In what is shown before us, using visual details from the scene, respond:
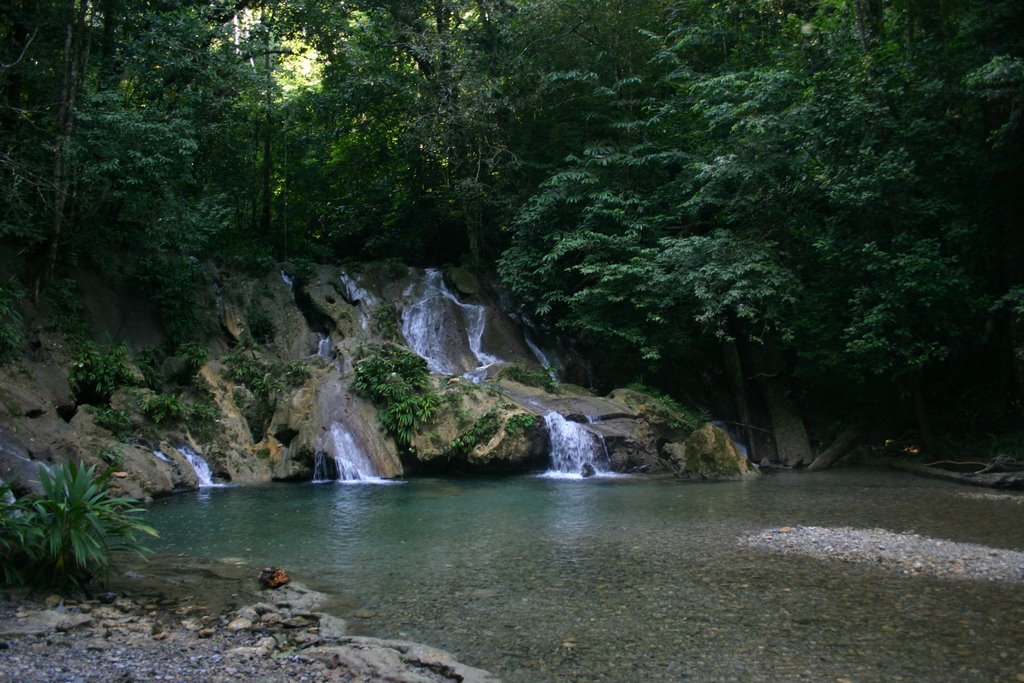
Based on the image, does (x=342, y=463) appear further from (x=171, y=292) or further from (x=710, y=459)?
(x=710, y=459)

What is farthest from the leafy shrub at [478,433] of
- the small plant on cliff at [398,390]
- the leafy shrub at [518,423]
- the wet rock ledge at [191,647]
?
the wet rock ledge at [191,647]

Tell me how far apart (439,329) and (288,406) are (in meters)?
6.25

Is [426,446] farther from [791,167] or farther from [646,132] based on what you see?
[646,132]

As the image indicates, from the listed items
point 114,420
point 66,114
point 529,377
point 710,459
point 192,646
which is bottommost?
point 192,646

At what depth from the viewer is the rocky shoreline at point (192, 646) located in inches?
190

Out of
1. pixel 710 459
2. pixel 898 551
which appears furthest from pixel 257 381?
pixel 898 551

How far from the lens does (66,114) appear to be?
598 inches

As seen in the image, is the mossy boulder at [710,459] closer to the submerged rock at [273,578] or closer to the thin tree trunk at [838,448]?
the thin tree trunk at [838,448]

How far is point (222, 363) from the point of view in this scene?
17906 mm

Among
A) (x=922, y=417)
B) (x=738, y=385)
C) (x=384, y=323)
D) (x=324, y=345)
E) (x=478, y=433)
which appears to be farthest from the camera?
(x=384, y=323)

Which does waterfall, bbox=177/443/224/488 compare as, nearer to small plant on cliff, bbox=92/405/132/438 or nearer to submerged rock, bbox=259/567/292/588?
small plant on cliff, bbox=92/405/132/438

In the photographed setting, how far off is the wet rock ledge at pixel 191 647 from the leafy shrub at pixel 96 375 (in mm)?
10036

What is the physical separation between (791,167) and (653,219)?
13.6 ft

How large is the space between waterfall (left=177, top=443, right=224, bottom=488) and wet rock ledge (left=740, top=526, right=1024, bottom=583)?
10832 millimetres
